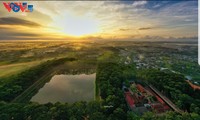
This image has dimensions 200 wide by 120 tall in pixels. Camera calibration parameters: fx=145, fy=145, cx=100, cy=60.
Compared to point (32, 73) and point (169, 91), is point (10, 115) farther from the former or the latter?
point (169, 91)

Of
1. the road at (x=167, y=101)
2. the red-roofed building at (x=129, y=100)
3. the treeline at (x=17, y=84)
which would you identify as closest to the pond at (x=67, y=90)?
the treeline at (x=17, y=84)

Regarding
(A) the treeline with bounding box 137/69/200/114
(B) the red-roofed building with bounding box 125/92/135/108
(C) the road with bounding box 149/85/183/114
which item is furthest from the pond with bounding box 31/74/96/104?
(A) the treeline with bounding box 137/69/200/114

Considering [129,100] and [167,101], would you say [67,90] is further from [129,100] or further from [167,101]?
[167,101]

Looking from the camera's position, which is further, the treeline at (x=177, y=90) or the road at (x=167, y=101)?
the road at (x=167, y=101)

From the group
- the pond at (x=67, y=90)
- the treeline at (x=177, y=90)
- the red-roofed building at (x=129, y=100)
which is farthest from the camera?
the pond at (x=67, y=90)

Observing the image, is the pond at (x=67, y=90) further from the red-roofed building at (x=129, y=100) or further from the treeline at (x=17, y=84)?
the red-roofed building at (x=129, y=100)

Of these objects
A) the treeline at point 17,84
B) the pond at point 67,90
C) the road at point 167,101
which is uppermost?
the treeline at point 17,84

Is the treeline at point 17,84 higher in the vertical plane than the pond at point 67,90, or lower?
higher
